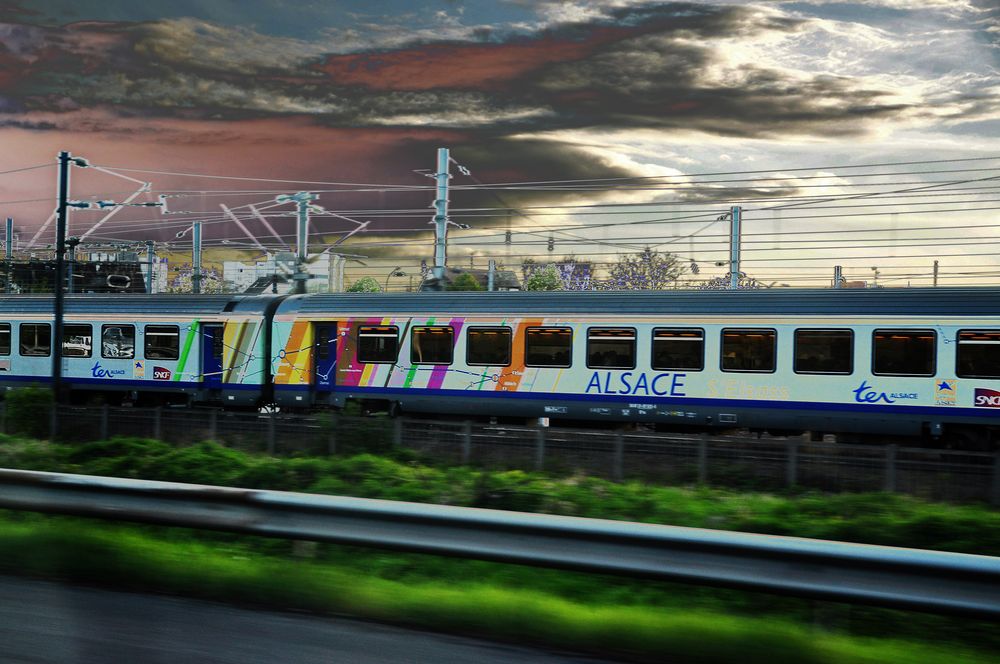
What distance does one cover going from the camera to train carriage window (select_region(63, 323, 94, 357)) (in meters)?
28.2

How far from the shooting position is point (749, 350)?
2020 centimetres

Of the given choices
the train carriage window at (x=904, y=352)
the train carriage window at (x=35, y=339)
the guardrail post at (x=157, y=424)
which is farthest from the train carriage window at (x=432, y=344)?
the train carriage window at (x=35, y=339)

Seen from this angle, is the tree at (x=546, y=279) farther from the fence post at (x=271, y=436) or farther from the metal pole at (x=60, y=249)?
the fence post at (x=271, y=436)

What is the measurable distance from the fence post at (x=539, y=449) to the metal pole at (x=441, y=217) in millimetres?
8940

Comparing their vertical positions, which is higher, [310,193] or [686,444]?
[310,193]

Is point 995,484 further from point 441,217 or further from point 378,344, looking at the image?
point 441,217

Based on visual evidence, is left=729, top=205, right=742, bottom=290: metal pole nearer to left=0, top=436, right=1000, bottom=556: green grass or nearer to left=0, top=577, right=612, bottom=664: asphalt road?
left=0, top=436, right=1000, bottom=556: green grass

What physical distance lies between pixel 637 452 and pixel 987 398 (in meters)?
7.58

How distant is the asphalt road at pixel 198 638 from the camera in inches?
172

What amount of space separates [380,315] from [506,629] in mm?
19073

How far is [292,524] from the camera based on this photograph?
5324mm

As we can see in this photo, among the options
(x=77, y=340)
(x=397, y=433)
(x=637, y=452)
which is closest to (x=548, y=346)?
(x=397, y=433)

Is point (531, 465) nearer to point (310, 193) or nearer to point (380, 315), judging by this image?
point (380, 315)

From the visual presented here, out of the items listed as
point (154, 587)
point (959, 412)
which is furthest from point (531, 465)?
point (154, 587)
